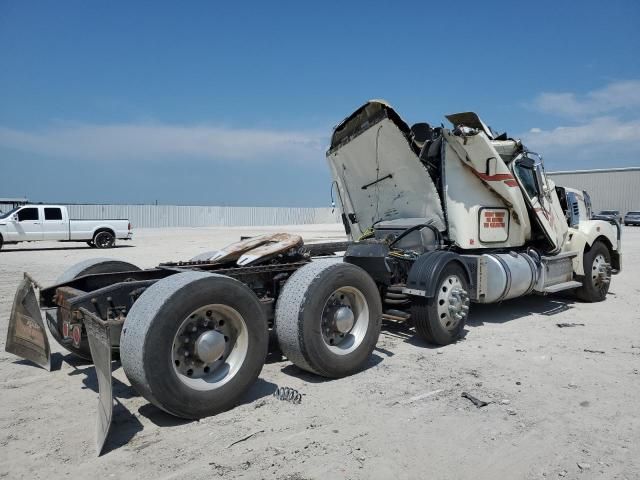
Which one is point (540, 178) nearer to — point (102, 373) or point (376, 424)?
point (376, 424)

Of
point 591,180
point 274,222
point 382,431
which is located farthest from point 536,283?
point 591,180

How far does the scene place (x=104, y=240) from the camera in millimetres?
22438

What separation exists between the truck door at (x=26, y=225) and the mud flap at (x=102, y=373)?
20.6m

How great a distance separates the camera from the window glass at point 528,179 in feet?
25.6

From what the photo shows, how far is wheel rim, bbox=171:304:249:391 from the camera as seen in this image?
379 centimetres

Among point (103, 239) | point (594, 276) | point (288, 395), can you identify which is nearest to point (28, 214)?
point (103, 239)

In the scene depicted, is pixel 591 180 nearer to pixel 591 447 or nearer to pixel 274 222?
pixel 274 222

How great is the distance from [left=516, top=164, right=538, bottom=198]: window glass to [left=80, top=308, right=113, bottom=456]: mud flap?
6.57 meters

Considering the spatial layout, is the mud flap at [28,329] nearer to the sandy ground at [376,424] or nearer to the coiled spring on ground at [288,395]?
the sandy ground at [376,424]

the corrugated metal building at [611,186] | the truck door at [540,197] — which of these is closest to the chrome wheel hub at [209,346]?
the truck door at [540,197]

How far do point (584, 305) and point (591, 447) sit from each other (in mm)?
6138

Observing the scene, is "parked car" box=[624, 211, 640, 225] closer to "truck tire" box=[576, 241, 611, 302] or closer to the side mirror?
"truck tire" box=[576, 241, 611, 302]

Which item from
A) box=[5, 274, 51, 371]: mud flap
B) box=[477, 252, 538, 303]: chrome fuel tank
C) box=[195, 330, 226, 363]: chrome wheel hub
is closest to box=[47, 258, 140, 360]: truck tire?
box=[5, 274, 51, 371]: mud flap

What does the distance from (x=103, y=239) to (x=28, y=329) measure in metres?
18.8
